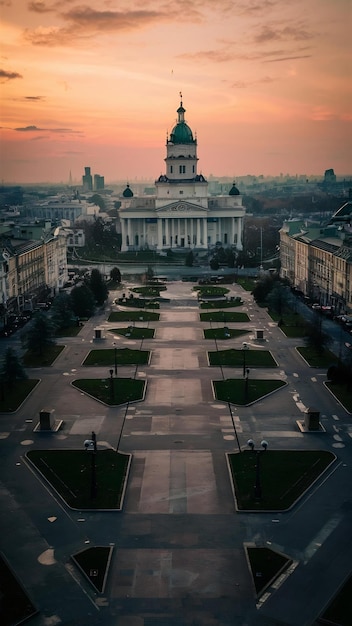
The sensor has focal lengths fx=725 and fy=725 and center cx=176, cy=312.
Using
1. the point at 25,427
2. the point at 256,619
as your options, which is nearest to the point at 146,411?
the point at 25,427

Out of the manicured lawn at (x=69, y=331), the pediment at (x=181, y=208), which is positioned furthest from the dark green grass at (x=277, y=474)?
the pediment at (x=181, y=208)

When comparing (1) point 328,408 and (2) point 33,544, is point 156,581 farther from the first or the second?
(1) point 328,408

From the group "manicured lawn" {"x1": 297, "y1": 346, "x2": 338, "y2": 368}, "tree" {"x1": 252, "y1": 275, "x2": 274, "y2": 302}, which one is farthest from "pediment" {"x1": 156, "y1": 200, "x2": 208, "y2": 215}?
"manicured lawn" {"x1": 297, "y1": 346, "x2": 338, "y2": 368}

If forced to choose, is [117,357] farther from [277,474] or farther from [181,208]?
[181,208]

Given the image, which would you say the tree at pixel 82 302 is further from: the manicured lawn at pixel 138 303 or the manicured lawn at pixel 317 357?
the manicured lawn at pixel 317 357

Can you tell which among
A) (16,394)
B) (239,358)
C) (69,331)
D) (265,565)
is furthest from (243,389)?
(69,331)

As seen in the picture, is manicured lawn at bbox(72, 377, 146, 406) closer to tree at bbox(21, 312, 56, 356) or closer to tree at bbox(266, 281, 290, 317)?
tree at bbox(21, 312, 56, 356)
